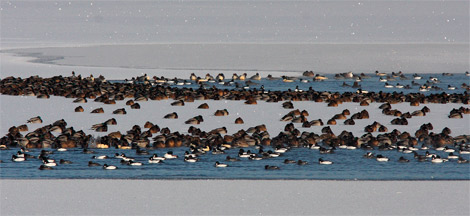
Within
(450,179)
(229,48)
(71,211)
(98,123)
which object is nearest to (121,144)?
(98,123)

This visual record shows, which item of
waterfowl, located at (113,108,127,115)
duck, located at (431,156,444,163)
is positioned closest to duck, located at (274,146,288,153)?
duck, located at (431,156,444,163)

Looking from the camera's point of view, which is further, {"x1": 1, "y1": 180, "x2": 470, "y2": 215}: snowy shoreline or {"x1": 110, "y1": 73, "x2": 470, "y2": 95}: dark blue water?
{"x1": 110, "y1": 73, "x2": 470, "y2": 95}: dark blue water

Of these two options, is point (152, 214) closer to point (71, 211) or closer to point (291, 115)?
point (71, 211)

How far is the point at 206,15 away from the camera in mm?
130375

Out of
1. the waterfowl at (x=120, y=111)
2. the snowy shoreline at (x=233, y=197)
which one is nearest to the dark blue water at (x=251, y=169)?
the snowy shoreline at (x=233, y=197)

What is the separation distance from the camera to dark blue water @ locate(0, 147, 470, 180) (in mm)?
15180

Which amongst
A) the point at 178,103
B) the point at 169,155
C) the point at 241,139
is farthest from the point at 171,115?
the point at 169,155

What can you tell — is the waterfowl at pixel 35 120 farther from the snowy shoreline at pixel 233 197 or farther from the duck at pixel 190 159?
the snowy shoreline at pixel 233 197

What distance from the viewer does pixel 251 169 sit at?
52.3 feet

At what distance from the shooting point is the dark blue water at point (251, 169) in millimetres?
15180

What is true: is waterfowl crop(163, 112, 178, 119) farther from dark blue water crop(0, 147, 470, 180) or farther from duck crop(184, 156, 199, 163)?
duck crop(184, 156, 199, 163)

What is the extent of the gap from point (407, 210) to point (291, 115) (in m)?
A: 10.6

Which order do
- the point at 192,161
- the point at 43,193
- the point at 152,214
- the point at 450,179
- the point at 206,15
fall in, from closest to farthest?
1. the point at 152,214
2. the point at 43,193
3. the point at 450,179
4. the point at 192,161
5. the point at 206,15

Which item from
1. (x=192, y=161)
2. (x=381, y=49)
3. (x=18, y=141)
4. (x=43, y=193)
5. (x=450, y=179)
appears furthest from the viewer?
(x=381, y=49)
